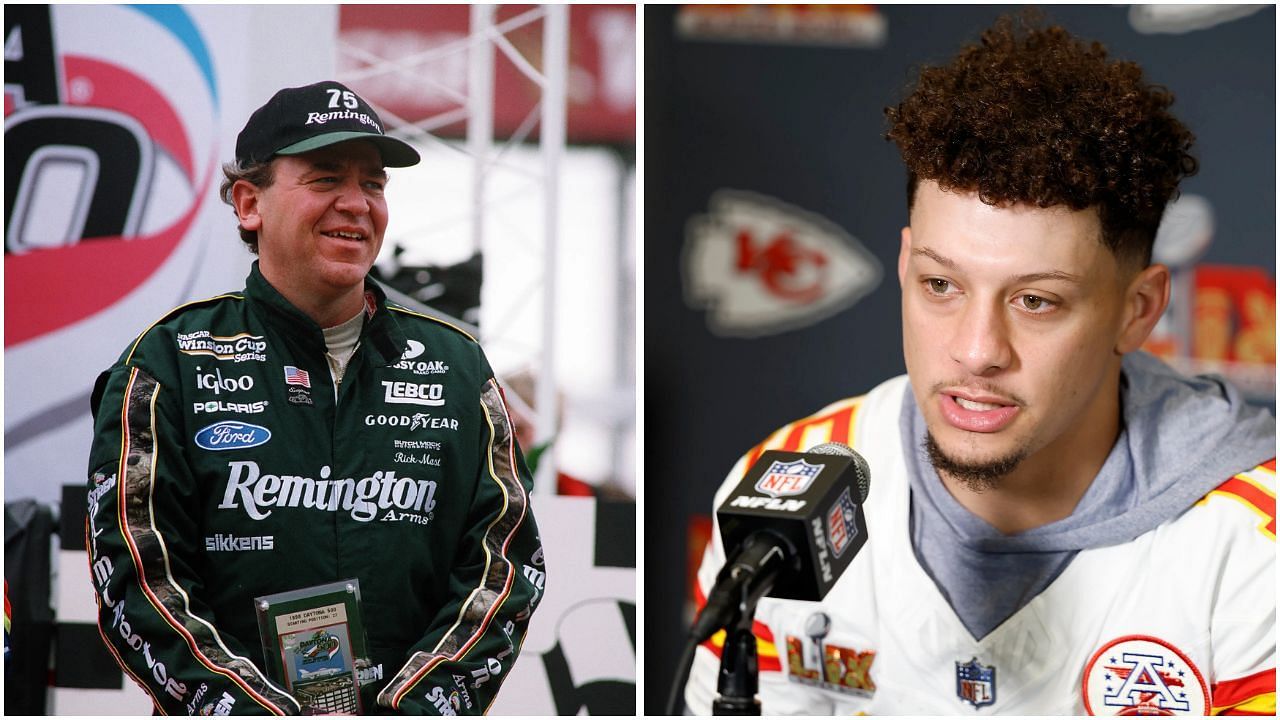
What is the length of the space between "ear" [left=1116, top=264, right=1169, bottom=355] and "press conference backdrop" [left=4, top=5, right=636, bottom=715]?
0.77 m

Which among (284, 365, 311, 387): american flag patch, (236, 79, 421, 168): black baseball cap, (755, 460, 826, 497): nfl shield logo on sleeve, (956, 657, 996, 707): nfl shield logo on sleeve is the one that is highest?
(236, 79, 421, 168): black baseball cap

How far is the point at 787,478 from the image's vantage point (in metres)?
1.19

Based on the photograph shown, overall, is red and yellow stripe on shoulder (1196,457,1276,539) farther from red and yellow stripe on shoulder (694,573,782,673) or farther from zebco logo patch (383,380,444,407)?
zebco logo patch (383,380,444,407)

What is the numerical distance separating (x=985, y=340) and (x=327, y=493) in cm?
86

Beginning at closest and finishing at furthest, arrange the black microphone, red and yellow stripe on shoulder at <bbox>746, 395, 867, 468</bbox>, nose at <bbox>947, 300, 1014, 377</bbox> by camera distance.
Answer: the black microphone
nose at <bbox>947, 300, 1014, 377</bbox>
red and yellow stripe on shoulder at <bbox>746, 395, 867, 468</bbox>

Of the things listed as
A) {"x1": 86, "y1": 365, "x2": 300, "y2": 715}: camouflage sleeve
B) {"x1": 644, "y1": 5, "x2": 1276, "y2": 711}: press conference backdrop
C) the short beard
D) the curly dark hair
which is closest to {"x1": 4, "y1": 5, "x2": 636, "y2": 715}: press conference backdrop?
{"x1": 86, "y1": 365, "x2": 300, "y2": 715}: camouflage sleeve

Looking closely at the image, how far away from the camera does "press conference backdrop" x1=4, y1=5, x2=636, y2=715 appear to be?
5.50ft

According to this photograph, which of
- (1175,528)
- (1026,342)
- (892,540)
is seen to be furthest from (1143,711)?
(1026,342)

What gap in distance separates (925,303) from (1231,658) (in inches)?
24.0

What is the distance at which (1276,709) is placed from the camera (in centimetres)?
154

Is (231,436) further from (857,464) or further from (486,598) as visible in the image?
(857,464)

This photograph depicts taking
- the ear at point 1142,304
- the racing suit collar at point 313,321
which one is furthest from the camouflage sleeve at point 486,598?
the ear at point 1142,304

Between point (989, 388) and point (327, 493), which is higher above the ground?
point (989, 388)

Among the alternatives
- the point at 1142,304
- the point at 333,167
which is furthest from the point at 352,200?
the point at 1142,304
